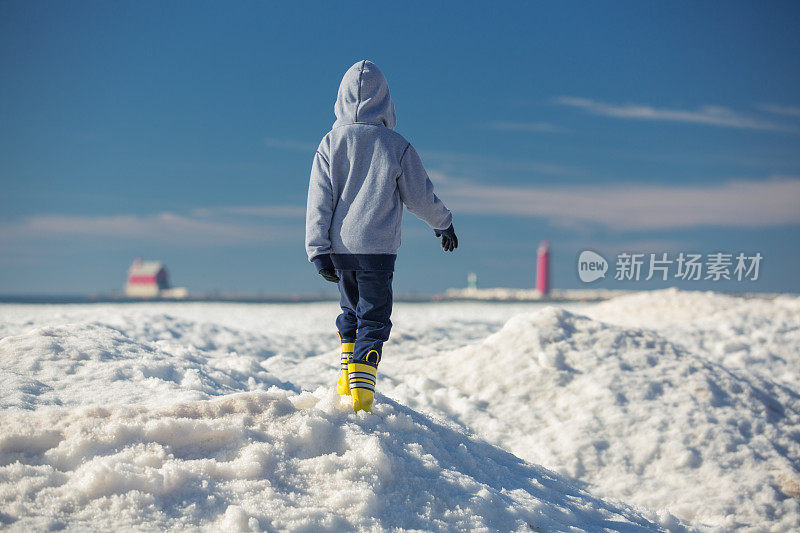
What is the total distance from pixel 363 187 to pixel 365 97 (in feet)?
1.48

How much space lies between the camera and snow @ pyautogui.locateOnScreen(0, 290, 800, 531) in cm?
233

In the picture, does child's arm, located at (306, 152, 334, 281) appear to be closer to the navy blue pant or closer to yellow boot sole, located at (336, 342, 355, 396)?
the navy blue pant

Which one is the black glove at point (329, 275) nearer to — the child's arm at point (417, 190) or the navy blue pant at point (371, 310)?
the navy blue pant at point (371, 310)

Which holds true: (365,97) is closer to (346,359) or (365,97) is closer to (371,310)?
(371,310)

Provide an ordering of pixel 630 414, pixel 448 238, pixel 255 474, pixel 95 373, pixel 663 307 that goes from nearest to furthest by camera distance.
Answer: pixel 255 474 < pixel 448 238 < pixel 95 373 < pixel 630 414 < pixel 663 307

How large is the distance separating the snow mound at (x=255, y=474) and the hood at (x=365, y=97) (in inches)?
53.1

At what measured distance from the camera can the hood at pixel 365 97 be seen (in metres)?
3.09

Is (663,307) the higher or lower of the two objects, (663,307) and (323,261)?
the lower

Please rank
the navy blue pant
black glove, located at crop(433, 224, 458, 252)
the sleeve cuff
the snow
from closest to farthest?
the snow → the navy blue pant → the sleeve cuff → black glove, located at crop(433, 224, 458, 252)

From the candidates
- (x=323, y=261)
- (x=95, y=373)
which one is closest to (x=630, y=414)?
(x=323, y=261)

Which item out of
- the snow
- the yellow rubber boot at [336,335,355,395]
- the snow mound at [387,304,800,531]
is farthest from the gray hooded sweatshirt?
the snow mound at [387,304,800,531]

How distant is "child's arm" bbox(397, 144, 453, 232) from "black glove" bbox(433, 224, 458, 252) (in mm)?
108

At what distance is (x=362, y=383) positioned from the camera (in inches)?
117

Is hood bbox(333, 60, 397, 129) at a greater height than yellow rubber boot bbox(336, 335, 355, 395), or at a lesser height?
greater
